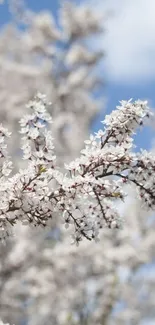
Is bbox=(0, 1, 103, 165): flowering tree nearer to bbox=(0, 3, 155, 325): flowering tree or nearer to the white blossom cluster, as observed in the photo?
bbox=(0, 3, 155, 325): flowering tree

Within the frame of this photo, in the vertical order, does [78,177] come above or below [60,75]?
below

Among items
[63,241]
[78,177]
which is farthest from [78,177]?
[63,241]

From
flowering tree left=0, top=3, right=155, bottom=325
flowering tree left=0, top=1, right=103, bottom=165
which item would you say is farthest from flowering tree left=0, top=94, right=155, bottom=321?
flowering tree left=0, top=1, right=103, bottom=165

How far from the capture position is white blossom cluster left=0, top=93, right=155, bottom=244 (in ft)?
10.8

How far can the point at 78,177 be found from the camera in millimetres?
3277

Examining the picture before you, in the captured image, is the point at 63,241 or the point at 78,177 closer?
the point at 78,177

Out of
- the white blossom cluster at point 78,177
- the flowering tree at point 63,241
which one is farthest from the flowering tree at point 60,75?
the white blossom cluster at point 78,177

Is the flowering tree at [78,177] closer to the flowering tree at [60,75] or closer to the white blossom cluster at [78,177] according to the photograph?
the white blossom cluster at [78,177]

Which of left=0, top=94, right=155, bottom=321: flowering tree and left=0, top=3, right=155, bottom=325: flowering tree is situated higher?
→ left=0, top=3, right=155, bottom=325: flowering tree

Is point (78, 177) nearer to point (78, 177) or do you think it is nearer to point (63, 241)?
point (78, 177)

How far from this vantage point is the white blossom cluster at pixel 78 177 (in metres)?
3.30

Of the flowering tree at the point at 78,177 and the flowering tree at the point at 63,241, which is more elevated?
the flowering tree at the point at 63,241

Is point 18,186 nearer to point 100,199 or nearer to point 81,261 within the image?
point 100,199

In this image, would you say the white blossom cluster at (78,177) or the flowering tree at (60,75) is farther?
the flowering tree at (60,75)
